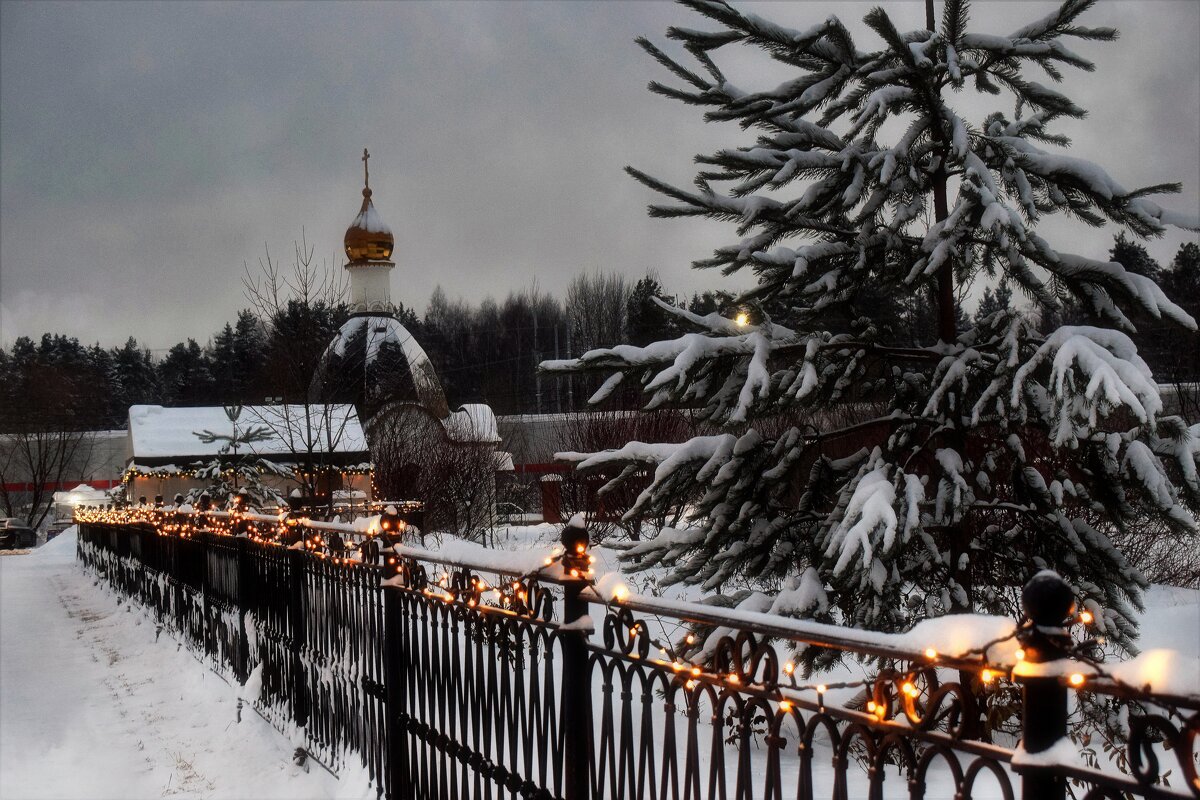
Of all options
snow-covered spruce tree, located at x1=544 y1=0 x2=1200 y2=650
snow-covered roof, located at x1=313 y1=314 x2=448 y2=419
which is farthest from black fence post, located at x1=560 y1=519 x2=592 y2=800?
snow-covered roof, located at x1=313 y1=314 x2=448 y2=419

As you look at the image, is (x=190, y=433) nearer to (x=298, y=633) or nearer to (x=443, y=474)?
(x=443, y=474)

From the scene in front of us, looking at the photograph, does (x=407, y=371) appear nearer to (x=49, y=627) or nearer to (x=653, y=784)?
(x=49, y=627)

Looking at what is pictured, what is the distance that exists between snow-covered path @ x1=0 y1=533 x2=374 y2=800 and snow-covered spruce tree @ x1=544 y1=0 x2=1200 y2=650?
2.64 m

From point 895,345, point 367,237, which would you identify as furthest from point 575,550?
point 367,237

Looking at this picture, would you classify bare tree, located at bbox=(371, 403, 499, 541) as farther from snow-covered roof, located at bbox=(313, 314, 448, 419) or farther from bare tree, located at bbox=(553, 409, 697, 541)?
bare tree, located at bbox=(553, 409, 697, 541)

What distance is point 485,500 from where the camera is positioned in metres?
25.1

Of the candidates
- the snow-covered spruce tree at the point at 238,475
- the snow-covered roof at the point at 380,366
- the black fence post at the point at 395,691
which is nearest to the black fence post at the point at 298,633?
the black fence post at the point at 395,691

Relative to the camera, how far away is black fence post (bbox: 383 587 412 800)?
16.2 feet

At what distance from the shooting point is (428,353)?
67.4 m

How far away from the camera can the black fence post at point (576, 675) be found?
331 centimetres

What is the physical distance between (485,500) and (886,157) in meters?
20.8

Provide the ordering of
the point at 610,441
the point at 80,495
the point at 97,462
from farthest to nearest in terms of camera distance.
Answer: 1. the point at 97,462
2. the point at 80,495
3. the point at 610,441

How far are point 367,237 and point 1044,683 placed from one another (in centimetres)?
4916

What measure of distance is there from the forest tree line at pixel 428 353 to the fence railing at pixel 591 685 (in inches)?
215
